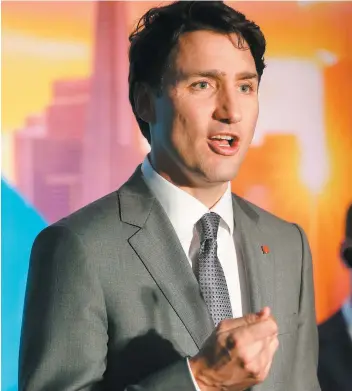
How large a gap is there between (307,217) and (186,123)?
131 cm

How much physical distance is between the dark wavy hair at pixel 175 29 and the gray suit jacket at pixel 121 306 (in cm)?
28

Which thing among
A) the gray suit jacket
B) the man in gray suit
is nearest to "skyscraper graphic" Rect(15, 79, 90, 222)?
the man in gray suit

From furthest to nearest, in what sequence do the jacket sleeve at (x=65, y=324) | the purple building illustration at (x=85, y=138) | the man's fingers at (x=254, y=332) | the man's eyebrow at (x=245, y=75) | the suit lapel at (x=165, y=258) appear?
the purple building illustration at (x=85, y=138) < the man's eyebrow at (x=245, y=75) < the suit lapel at (x=165, y=258) < the jacket sleeve at (x=65, y=324) < the man's fingers at (x=254, y=332)

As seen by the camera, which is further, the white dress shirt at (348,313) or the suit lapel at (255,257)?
the white dress shirt at (348,313)

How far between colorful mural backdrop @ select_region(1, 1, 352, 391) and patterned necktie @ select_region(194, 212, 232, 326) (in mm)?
1041

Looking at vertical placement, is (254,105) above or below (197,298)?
above

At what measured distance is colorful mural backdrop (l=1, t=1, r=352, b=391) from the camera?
8.97ft

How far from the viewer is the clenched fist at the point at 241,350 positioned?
1.41 meters

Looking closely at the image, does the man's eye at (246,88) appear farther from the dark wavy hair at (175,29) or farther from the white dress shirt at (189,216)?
the white dress shirt at (189,216)

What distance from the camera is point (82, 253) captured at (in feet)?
5.40

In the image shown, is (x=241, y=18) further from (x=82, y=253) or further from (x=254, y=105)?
(x=82, y=253)

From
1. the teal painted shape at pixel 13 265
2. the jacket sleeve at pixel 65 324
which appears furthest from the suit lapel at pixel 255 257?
the teal painted shape at pixel 13 265

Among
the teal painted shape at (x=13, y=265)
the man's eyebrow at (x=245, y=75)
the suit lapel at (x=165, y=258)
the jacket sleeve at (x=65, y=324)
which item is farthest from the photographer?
the teal painted shape at (x=13, y=265)

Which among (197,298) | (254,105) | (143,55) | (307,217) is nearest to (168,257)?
(197,298)
